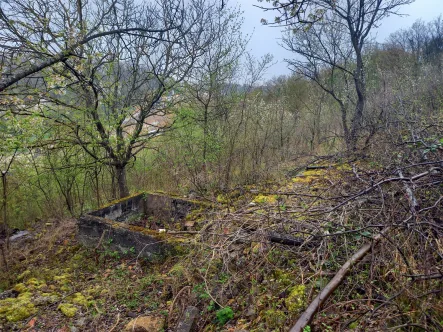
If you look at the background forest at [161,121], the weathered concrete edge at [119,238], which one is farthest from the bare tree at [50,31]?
the weathered concrete edge at [119,238]

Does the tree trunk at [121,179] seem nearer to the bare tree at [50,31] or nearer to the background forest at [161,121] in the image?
the background forest at [161,121]

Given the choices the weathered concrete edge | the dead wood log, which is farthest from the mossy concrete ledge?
the dead wood log

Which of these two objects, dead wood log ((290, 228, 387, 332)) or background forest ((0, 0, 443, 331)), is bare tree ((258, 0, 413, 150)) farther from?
dead wood log ((290, 228, 387, 332))

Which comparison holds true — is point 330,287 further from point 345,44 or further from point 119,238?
point 345,44

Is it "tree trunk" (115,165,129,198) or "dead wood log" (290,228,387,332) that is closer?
"dead wood log" (290,228,387,332)

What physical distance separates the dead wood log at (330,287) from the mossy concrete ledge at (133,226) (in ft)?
6.42

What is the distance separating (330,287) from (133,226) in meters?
3.28

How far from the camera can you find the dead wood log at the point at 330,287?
5.64ft

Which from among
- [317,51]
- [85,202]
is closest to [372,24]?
[317,51]

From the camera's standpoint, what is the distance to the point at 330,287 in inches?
73.0

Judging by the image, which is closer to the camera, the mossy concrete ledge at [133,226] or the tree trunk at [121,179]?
the mossy concrete ledge at [133,226]

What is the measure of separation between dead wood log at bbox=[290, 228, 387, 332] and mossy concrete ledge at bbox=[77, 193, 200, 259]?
1956 mm

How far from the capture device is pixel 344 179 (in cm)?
346

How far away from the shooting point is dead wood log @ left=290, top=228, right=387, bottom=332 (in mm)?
1720
